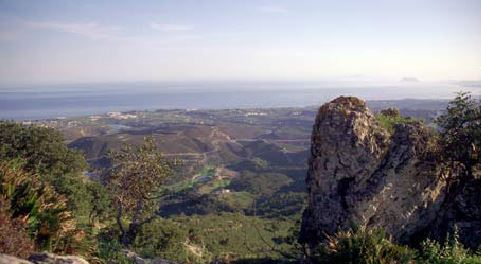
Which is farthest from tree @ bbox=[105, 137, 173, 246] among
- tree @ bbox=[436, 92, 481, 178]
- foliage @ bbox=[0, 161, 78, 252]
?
tree @ bbox=[436, 92, 481, 178]

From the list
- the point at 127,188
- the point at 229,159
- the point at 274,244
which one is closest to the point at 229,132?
the point at 229,159

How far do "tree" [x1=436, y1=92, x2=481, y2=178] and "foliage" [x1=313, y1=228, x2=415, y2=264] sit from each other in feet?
17.6

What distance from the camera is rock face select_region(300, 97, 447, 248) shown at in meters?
12.9

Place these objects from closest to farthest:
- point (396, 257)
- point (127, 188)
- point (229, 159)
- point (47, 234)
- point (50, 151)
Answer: point (47, 234)
point (396, 257)
point (127, 188)
point (50, 151)
point (229, 159)

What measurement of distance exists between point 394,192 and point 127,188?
9.94 meters

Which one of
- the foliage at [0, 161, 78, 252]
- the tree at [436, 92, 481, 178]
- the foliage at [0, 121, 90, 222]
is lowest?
the foliage at [0, 121, 90, 222]

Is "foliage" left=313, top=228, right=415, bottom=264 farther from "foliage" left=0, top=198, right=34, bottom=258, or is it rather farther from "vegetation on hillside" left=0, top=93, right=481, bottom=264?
"foliage" left=0, top=198, right=34, bottom=258

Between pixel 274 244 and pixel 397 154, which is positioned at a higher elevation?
pixel 397 154

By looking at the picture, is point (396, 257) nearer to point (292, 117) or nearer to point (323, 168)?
point (323, 168)

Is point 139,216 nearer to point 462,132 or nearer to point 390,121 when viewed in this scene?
point 390,121

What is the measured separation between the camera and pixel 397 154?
43.1ft

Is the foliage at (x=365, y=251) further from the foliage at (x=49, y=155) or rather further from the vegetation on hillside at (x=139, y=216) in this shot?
the foliage at (x=49, y=155)

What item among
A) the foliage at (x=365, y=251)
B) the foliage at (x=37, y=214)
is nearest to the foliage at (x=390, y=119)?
the foliage at (x=365, y=251)

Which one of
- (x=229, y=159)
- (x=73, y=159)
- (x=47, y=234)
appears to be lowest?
(x=229, y=159)
